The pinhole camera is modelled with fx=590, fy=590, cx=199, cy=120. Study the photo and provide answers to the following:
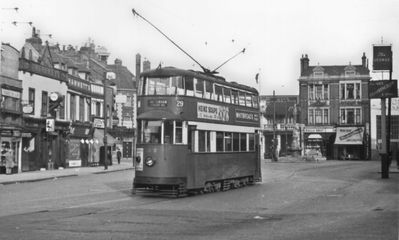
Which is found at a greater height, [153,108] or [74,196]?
[153,108]

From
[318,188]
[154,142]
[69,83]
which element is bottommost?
[318,188]

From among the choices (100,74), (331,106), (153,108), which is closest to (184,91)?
(153,108)

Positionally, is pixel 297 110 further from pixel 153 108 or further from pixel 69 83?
pixel 153 108

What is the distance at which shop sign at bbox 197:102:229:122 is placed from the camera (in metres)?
22.7

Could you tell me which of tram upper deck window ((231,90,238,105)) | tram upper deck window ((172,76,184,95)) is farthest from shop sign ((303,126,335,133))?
tram upper deck window ((172,76,184,95))

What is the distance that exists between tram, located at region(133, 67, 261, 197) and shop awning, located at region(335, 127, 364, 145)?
195 feet

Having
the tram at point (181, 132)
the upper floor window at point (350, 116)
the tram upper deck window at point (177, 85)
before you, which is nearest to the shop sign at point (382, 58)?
the tram at point (181, 132)

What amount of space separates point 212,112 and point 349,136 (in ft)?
202

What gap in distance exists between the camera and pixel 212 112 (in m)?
23.6

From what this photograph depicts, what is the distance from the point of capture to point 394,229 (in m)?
12.7

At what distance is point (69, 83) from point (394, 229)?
40820mm

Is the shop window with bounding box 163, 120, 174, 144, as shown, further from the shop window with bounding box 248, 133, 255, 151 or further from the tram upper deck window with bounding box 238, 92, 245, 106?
the shop window with bounding box 248, 133, 255, 151

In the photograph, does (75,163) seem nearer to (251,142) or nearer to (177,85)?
(251,142)

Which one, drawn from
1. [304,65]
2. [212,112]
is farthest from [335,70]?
[212,112]
